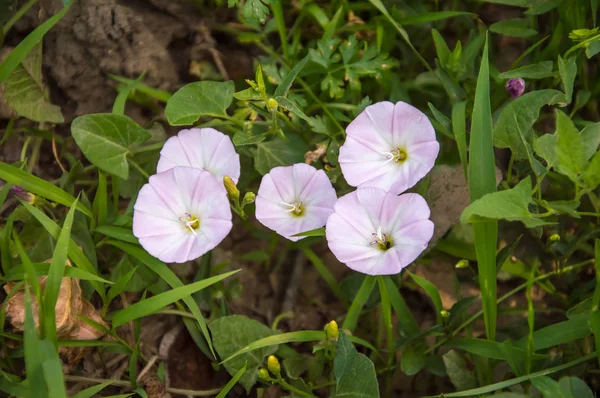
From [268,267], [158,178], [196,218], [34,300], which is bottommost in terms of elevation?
[268,267]

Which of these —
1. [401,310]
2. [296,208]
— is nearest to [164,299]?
[296,208]

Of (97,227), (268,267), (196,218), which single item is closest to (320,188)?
(196,218)

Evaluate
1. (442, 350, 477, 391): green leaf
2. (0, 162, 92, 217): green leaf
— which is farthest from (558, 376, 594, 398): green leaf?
(0, 162, 92, 217): green leaf

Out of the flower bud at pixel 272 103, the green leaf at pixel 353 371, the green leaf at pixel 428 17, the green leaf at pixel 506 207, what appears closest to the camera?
the green leaf at pixel 506 207

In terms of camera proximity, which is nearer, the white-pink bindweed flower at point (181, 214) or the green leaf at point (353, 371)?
the green leaf at point (353, 371)

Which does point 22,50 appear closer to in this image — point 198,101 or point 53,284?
point 198,101

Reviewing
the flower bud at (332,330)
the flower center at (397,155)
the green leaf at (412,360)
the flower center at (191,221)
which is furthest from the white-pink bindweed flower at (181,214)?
the green leaf at (412,360)

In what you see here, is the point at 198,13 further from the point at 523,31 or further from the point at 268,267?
the point at 523,31

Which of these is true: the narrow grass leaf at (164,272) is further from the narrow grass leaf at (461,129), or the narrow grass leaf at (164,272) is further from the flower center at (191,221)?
the narrow grass leaf at (461,129)
